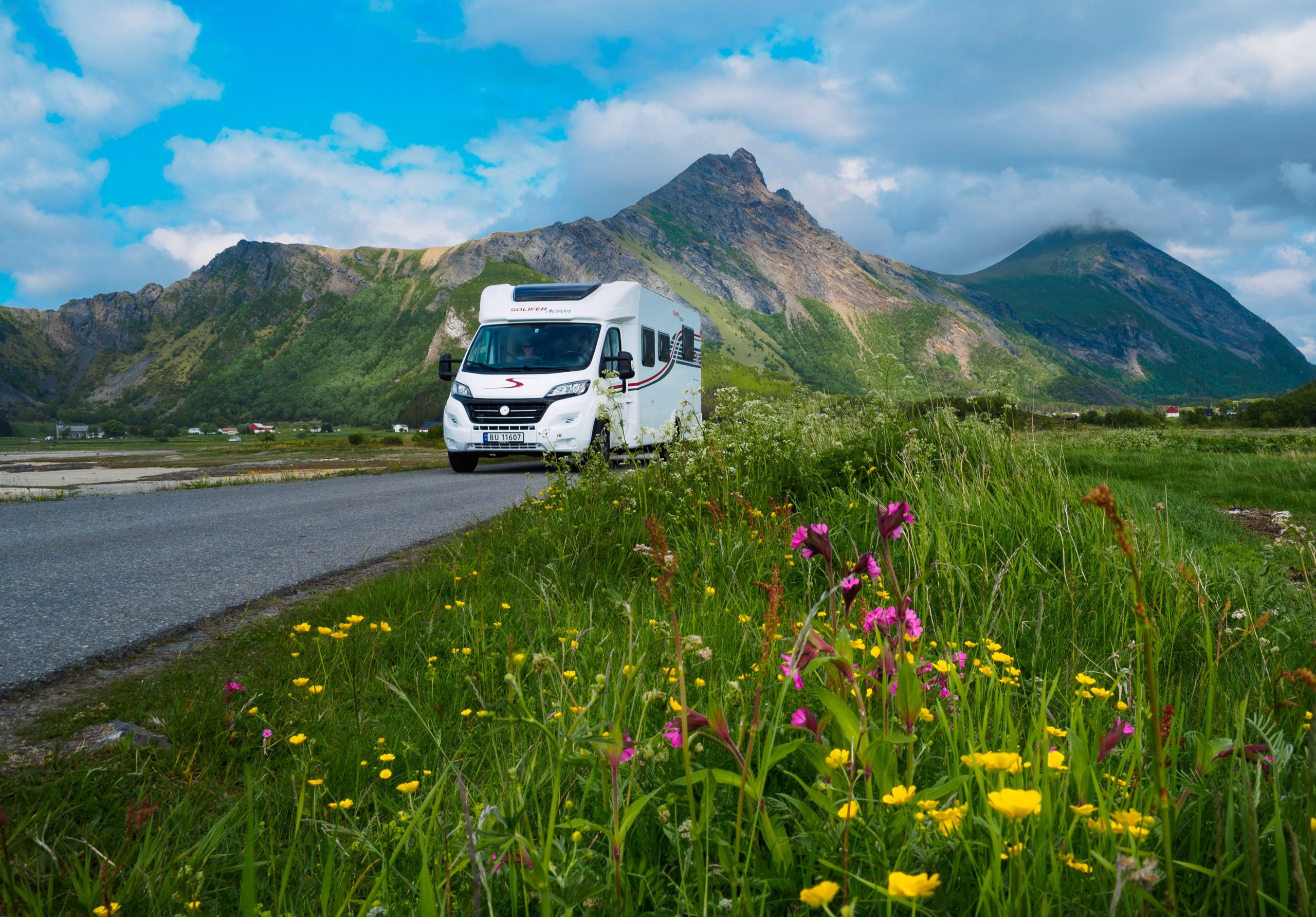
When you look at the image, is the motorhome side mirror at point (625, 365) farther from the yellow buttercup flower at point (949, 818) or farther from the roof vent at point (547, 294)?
the yellow buttercup flower at point (949, 818)

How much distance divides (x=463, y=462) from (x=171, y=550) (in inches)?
330

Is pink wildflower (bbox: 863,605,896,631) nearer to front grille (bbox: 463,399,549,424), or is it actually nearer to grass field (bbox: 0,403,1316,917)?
grass field (bbox: 0,403,1316,917)

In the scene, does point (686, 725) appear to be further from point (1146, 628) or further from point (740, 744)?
point (1146, 628)

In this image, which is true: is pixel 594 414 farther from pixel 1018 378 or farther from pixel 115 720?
pixel 115 720

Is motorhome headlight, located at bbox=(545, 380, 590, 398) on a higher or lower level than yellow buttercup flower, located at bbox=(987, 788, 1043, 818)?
higher

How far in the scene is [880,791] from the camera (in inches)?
48.2

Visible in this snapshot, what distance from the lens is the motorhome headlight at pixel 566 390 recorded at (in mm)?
13039

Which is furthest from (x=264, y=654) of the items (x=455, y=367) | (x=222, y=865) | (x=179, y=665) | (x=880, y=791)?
(x=455, y=367)

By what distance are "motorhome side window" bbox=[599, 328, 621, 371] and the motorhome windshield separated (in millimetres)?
238

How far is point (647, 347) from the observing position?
16219 millimetres

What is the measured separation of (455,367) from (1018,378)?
1161cm

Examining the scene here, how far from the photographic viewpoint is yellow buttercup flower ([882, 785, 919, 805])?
A: 105 centimetres

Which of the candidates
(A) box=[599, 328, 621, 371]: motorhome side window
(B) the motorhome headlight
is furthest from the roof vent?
(B) the motorhome headlight

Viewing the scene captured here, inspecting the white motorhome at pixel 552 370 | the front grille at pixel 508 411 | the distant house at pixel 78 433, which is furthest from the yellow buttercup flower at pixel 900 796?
the distant house at pixel 78 433
